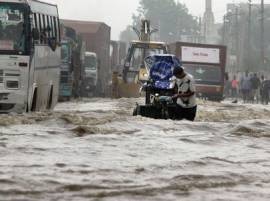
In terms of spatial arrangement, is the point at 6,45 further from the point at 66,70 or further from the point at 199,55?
the point at 199,55

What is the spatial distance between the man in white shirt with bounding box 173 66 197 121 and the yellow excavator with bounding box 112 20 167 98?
13175mm

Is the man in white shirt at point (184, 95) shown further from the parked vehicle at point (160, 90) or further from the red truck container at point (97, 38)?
the red truck container at point (97, 38)

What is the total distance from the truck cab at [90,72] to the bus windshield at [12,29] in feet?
81.0

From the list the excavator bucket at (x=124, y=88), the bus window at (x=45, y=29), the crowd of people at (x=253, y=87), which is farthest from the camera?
the crowd of people at (x=253, y=87)

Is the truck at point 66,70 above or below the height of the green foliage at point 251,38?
below

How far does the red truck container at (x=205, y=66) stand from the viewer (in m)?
35.8

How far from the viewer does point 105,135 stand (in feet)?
43.7

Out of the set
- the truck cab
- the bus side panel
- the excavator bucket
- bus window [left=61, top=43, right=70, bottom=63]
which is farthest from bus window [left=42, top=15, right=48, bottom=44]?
the truck cab

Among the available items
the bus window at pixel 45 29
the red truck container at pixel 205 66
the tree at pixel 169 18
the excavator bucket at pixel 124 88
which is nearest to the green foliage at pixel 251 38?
the tree at pixel 169 18

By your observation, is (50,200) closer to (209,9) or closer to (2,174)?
(2,174)

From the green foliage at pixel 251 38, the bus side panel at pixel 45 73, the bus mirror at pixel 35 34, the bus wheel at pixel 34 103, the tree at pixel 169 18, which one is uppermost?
the tree at pixel 169 18

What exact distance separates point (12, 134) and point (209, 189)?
202 inches

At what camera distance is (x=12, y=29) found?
1723 centimetres

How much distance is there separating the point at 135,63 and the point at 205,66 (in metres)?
5.97
